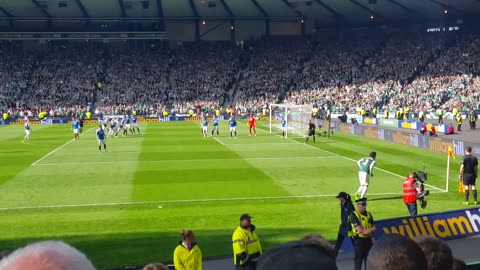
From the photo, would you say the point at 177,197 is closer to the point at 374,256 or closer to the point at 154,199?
the point at 154,199

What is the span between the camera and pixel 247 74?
91.2 metres

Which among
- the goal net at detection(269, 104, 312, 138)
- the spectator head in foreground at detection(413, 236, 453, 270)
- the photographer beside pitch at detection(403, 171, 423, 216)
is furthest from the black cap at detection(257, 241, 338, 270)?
the goal net at detection(269, 104, 312, 138)

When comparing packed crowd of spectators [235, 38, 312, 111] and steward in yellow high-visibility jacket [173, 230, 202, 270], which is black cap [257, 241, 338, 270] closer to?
steward in yellow high-visibility jacket [173, 230, 202, 270]

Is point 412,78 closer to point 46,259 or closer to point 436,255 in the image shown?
point 436,255

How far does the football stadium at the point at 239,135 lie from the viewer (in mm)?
14261

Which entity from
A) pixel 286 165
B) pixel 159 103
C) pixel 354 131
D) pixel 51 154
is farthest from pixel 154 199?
pixel 159 103

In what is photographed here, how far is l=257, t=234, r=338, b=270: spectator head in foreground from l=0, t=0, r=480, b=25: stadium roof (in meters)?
78.2

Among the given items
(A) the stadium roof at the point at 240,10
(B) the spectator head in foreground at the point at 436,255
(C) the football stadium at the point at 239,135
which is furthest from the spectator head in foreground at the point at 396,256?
(A) the stadium roof at the point at 240,10

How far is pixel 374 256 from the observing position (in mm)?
3398

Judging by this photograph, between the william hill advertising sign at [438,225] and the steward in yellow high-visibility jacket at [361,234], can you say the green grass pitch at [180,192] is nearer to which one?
the william hill advertising sign at [438,225]

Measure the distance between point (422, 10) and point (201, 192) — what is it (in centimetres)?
6682

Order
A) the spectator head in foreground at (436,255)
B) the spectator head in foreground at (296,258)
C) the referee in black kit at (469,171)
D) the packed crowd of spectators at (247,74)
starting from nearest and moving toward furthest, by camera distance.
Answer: the spectator head in foreground at (296,258), the spectator head in foreground at (436,255), the referee in black kit at (469,171), the packed crowd of spectators at (247,74)

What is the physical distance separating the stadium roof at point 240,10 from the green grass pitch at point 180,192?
43.2 m

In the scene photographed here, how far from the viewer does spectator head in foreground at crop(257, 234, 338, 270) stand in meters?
2.67
